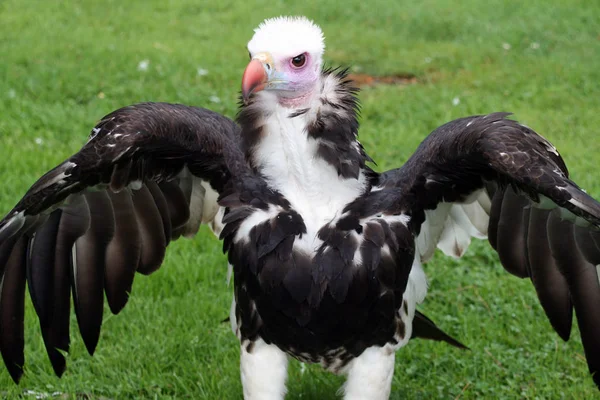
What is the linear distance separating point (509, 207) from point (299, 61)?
3.68 ft

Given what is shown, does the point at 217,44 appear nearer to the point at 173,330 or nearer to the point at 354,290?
the point at 173,330

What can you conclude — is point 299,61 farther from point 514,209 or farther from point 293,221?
point 514,209

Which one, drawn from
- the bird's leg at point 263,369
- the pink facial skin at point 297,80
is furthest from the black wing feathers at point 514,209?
the bird's leg at point 263,369

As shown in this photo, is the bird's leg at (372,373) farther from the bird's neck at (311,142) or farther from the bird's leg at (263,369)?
the bird's neck at (311,142)

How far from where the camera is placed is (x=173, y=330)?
5.02m

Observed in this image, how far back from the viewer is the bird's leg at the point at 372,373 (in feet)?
12.7

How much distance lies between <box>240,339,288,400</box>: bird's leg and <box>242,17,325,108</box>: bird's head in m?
1.05

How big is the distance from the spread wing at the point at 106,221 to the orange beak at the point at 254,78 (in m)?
0.41

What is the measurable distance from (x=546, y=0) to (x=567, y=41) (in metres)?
1.49

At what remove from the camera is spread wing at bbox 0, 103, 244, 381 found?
3.64 m

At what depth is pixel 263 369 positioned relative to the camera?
389 cm

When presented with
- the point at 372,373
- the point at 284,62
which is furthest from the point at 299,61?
the point at 372,373

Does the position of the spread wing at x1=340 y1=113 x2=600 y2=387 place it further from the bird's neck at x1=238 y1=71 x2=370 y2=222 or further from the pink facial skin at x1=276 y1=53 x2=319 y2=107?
the pink facial skin at x1=276 y1=53 x2=319 y2=107

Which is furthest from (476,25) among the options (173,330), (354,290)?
(354,290)
